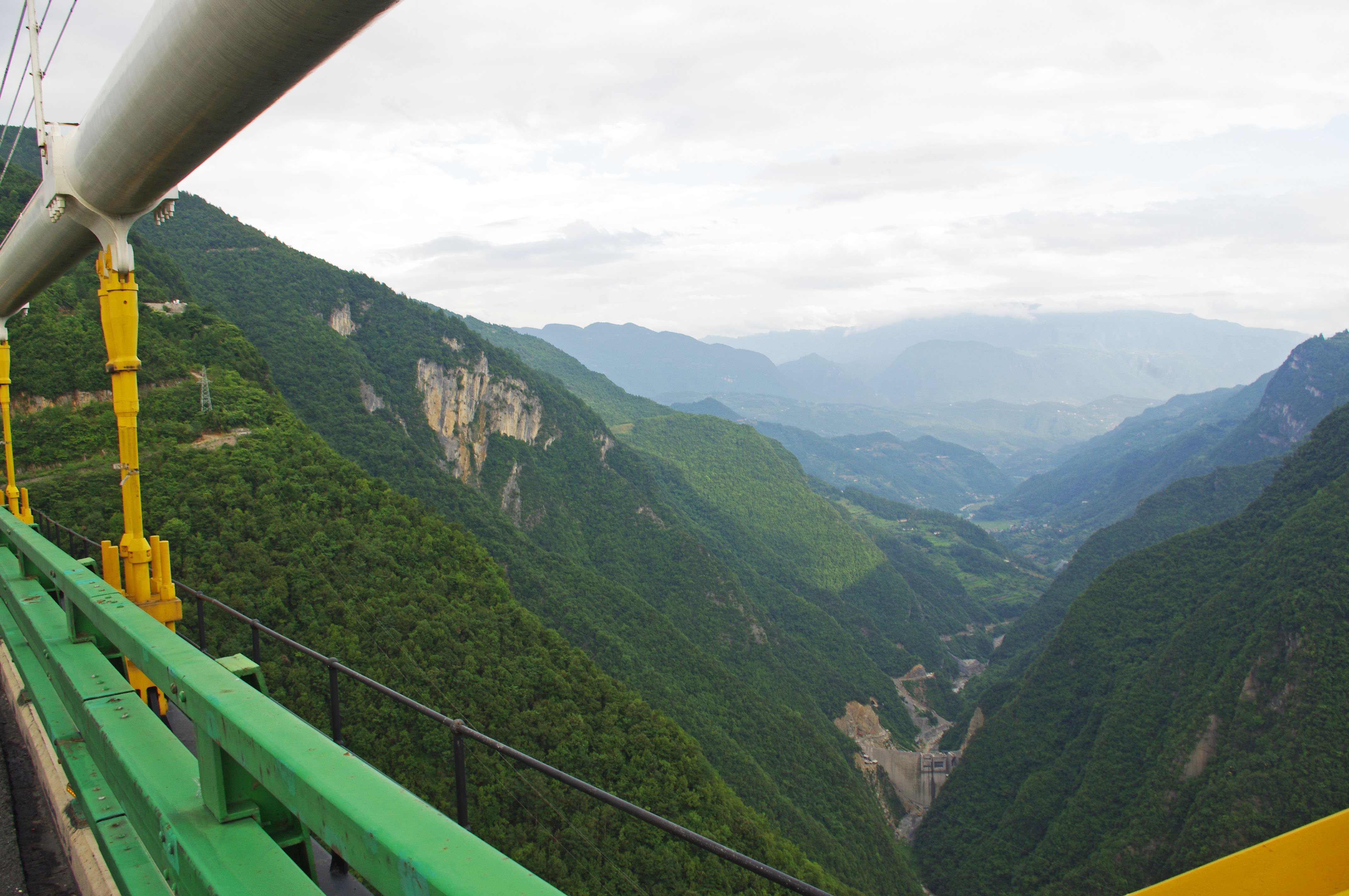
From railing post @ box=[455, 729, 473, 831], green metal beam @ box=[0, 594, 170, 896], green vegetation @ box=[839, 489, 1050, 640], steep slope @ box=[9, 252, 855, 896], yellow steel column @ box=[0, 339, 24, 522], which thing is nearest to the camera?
railing post @ box=[455, 729, 473, 831]

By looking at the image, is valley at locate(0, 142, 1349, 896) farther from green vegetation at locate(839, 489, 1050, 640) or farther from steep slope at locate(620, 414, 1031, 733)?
green vegetation at locate(839, 489, 1050, 640)

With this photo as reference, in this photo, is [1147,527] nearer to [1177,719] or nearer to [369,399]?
[1177,719]

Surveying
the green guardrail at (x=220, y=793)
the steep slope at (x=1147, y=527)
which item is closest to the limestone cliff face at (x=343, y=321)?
the green guardrail at (x=220, y=793)

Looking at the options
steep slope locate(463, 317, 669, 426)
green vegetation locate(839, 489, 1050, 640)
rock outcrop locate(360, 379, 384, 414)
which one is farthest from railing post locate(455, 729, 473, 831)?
steep slope locate(463, 317, 669, 426)

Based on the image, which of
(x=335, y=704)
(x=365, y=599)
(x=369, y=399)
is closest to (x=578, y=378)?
(x=369, y=399)

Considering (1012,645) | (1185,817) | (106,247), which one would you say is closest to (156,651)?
(106,247)

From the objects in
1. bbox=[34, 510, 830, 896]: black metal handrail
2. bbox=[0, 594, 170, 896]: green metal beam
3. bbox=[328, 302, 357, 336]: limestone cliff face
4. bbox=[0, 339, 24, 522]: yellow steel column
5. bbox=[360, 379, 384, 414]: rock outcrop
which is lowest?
bbox=[0, 594, 170, 896]: green metal beam
